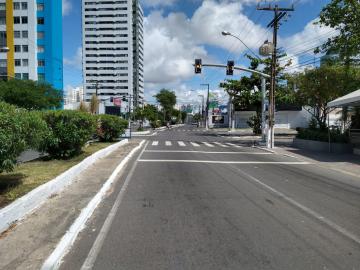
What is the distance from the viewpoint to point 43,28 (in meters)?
83.1

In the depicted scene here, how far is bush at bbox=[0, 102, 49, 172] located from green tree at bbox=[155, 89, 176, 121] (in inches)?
5064

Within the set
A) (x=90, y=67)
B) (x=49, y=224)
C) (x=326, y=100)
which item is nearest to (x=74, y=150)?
(x=49, y=224)

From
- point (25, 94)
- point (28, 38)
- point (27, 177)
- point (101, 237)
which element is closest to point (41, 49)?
point (28, 38)

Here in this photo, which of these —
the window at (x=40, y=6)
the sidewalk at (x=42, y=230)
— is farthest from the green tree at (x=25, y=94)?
the sidewalk at (x=42, y=230)

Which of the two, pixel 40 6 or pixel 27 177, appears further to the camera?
pixel 40 6

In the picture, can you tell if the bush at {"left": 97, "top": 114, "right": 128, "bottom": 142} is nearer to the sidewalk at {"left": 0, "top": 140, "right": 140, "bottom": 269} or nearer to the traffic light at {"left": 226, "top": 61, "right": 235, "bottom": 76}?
the traffic light at {"left": 226, "top": 61, "right": 235, "bottom": 76}

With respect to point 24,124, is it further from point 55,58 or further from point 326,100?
point 55,58

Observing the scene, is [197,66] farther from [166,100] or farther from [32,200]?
[166,100]

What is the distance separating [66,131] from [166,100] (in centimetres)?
12394

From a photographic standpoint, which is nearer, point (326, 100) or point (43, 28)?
point (326, 100)

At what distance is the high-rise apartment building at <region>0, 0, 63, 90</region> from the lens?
82.5m

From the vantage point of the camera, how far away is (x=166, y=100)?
139 meters

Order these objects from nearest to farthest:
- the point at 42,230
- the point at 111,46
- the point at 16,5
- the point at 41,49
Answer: the point at 42,230
the point at 16,5
the point at 41,49
the point at 111,46

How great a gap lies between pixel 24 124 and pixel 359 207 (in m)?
7.22
